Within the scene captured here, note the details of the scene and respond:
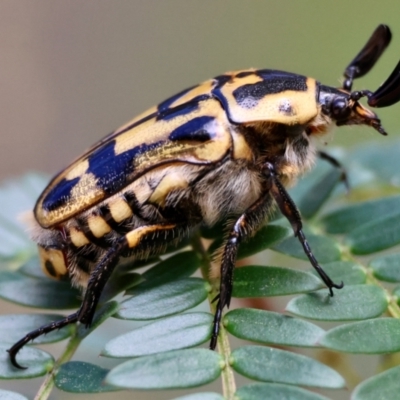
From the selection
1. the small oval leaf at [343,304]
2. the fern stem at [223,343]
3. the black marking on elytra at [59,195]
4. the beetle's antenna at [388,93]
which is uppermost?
the black marking on elytra at [59,195]

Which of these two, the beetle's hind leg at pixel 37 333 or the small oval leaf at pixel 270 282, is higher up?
the beetle's hind leg at pixel 37 333

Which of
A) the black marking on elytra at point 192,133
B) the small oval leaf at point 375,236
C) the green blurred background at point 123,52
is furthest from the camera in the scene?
the green blurred background at point 123,52

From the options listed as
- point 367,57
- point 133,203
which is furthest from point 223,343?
point 367,57

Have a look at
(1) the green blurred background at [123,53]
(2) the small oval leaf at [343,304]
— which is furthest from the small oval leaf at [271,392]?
(1) the green blurred background at [123,53]

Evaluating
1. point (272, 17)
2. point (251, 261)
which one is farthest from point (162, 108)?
point (272, 17)

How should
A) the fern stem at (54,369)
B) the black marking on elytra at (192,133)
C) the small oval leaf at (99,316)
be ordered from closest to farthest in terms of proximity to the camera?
1. the fern stem at (54,369)
2. the small oval leaf at (99,316)
3. the black marking on elytra at (192,133)

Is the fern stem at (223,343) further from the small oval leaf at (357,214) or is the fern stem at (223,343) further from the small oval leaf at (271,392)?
the small oval leaf at (357,214)

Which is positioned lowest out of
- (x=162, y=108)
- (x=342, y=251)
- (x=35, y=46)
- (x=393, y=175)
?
(x=393, y=175)

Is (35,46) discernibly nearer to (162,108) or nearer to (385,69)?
(385,69)
